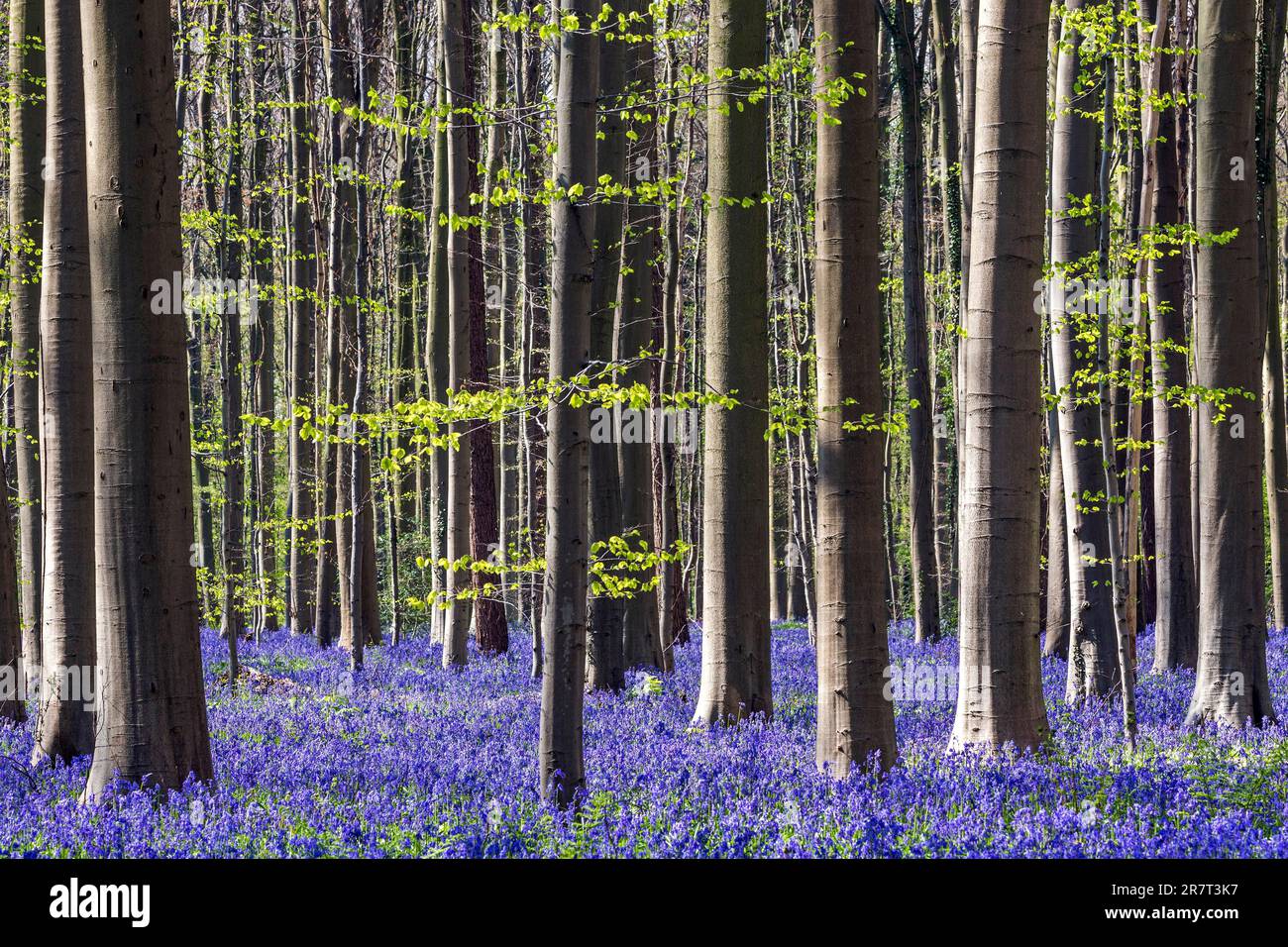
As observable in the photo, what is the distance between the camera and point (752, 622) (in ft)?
33.9

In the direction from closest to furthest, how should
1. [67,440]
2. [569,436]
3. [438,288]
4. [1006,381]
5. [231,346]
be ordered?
[569,436]
[1006,381]
[67,440]
[231,346]
[438,288]

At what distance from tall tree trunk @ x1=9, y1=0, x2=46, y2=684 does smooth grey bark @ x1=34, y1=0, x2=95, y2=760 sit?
5.83 feet

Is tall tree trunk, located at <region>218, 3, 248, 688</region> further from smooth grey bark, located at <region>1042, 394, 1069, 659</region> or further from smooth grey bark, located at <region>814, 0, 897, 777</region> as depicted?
smooth grey bark, located at <region>1042, 394, 1069, 659</region>

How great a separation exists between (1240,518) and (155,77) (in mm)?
9434

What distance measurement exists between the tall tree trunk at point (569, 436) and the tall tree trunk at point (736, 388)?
3391 millimetres

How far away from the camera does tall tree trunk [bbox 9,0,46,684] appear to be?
10438mm

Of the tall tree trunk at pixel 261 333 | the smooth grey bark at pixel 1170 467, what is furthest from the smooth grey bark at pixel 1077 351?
the tall tree trunk at pixel 261 333

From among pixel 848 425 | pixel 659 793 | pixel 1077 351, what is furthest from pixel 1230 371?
pixel 659 793

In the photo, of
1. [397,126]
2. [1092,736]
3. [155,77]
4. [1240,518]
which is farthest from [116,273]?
[1240,518]

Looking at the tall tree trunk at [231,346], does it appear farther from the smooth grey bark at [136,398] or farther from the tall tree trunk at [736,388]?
the tall tree trunk at [736,388]

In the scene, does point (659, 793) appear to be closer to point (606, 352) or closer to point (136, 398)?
point (136, 398)

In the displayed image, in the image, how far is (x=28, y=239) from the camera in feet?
34.2

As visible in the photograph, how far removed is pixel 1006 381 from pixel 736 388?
2412 mm
